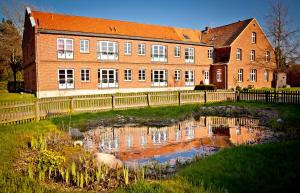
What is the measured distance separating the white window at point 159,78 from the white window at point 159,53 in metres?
1.64

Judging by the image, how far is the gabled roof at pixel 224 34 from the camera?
4109 cm

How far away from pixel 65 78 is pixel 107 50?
20.3ft

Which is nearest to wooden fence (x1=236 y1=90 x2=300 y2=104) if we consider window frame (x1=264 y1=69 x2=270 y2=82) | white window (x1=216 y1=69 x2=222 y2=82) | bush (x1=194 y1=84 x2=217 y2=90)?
bush (x1=194 y1=84 x2=217 y2=90)

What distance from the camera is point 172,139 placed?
1128cm

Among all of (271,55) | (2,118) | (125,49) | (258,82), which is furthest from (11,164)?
(271,55)

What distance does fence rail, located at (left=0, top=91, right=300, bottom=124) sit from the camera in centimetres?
1354

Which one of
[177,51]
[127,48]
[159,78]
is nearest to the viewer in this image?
[127,48]

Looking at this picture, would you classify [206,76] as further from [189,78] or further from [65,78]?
[65,78]

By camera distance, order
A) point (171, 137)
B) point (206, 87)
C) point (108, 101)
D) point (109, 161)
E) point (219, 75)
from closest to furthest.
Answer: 1. point (109, 161)
2. point (171, 137)
3. point (108, 101)
4. point (206, 87)
5. point (219, 75)

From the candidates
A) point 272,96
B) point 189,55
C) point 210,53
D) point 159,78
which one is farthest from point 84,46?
point 272,96

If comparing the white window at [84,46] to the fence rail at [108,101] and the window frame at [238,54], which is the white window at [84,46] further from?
the window frame at [238,54]

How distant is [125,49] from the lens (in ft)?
113

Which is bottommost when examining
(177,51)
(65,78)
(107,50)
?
(65,78)

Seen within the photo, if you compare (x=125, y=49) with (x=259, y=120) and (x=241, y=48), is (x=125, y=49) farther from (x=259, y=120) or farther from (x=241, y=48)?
(x=259, y=120)
